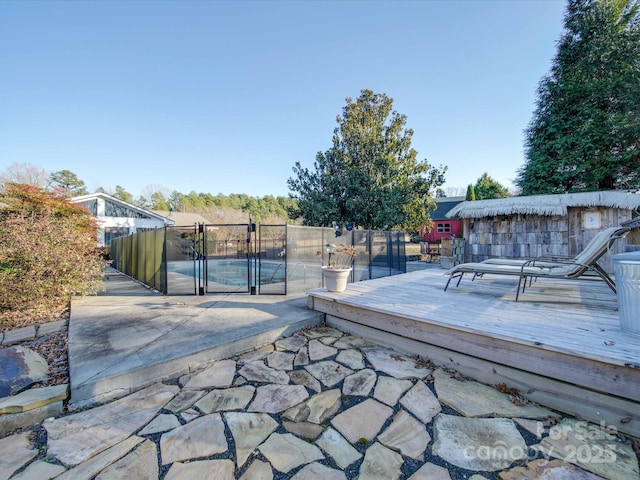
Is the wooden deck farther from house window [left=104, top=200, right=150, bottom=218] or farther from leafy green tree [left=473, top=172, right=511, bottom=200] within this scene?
leafy green tree [left=473, top=172, right=511, bottom=200]

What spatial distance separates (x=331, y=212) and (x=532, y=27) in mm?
8406

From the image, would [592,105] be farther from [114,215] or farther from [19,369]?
[114,215]

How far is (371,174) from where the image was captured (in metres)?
11.2

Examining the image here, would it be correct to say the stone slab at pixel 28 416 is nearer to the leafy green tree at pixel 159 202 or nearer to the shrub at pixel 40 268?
the shrub at pixel 40 268

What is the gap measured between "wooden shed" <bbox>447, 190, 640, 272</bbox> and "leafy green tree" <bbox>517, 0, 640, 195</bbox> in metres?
4.44

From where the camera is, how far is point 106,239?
1702cm

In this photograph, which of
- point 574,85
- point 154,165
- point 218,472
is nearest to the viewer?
point 218,472

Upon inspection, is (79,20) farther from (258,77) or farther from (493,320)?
(493,320)

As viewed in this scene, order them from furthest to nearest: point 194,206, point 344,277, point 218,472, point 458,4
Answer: point 194,206 < point 458,4 < point 344,277 < point 218,472

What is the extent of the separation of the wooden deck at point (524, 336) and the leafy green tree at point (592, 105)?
9.39 m

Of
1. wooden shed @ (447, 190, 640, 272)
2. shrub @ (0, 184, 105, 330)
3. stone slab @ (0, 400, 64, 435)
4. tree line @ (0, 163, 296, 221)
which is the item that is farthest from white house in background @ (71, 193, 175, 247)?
wooden shed @ (447, 190, 640, 272)

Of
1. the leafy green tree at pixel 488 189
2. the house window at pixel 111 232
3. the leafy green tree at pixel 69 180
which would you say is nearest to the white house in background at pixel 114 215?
the house window at pixel 111 232

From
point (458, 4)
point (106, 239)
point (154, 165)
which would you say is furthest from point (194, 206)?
point (458, 4)

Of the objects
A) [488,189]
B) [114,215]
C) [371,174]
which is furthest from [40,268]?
Result: [488,189]
